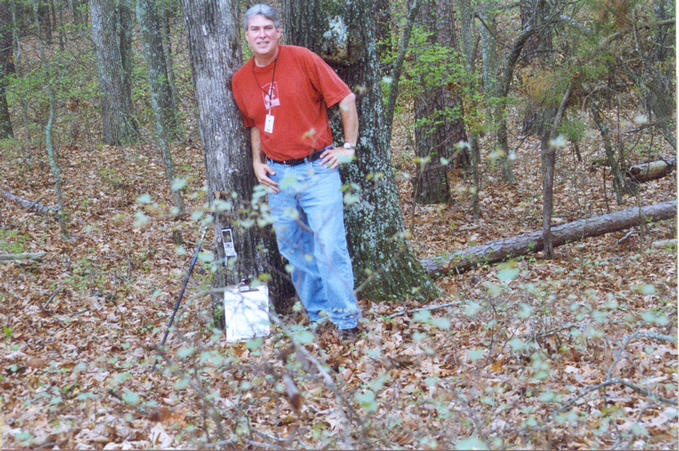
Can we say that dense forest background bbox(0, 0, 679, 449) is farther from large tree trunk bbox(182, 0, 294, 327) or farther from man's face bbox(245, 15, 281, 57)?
man's face bbox(245, 15, 281, 57)

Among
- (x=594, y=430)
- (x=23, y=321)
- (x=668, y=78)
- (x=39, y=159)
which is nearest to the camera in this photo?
(x=594, y=430)

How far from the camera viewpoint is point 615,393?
3625 millimetres

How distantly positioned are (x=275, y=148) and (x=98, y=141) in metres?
10.8

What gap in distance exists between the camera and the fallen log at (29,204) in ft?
30.7

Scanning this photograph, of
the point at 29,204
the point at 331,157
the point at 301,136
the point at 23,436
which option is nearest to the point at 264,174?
the point at 301,136

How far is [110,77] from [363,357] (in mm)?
11003

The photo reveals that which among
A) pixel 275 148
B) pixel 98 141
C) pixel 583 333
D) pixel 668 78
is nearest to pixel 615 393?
pixel 583 333

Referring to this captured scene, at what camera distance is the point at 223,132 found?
16.2 ft

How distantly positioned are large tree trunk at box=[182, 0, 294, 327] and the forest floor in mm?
680

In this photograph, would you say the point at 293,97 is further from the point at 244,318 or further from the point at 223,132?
the point at 244,318

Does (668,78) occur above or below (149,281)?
above

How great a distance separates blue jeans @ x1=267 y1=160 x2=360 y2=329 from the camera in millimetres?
4578

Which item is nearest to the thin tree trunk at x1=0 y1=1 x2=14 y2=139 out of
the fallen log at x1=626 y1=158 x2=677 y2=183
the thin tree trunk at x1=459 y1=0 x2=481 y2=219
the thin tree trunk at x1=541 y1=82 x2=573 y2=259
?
the thin tree trunk at x1=459 y1=0 x2=481 y2=219

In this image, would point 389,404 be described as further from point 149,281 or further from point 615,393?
point 149,281
